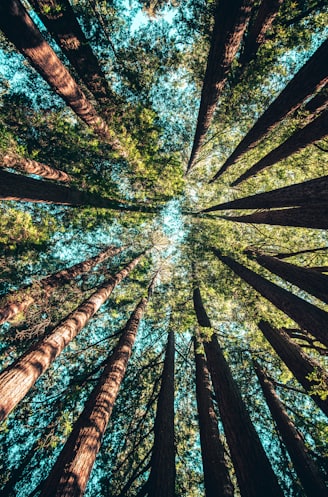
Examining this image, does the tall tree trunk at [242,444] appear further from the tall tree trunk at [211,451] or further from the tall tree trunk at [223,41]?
the tall tree trunk at [223,41]

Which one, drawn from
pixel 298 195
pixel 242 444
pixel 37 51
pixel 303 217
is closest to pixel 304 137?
pixel 298 195

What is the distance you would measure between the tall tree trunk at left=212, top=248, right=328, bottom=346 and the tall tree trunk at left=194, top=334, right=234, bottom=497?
11.7 feet

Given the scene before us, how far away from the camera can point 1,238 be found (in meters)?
7.18

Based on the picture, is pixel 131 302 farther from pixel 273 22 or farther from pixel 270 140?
pixel 273 22

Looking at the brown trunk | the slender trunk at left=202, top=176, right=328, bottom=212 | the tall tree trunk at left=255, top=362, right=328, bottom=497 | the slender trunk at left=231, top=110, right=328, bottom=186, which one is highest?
the slender trunk at left=231, top=110, right=328, bottom=186

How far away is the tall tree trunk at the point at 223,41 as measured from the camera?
15.4 ft

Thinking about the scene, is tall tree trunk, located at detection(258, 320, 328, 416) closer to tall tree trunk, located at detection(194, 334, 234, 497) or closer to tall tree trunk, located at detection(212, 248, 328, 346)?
tall tree trunk, located at detection(212, 248, 328, 346)

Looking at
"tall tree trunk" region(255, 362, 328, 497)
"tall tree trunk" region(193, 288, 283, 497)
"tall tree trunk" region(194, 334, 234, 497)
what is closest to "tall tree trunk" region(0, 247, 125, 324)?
"tall tree trunk" region(194, 334, 234, 497)

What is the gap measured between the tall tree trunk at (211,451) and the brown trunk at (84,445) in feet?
8.36

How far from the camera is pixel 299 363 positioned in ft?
19.8

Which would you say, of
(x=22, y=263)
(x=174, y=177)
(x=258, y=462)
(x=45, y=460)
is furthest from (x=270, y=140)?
(x=45, y=460)

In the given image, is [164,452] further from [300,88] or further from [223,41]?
[223,41]

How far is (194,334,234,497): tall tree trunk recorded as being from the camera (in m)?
4.17

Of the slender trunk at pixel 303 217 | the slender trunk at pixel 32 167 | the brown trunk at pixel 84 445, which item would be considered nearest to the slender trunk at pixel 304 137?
the slender trunk at pixel 303 217
